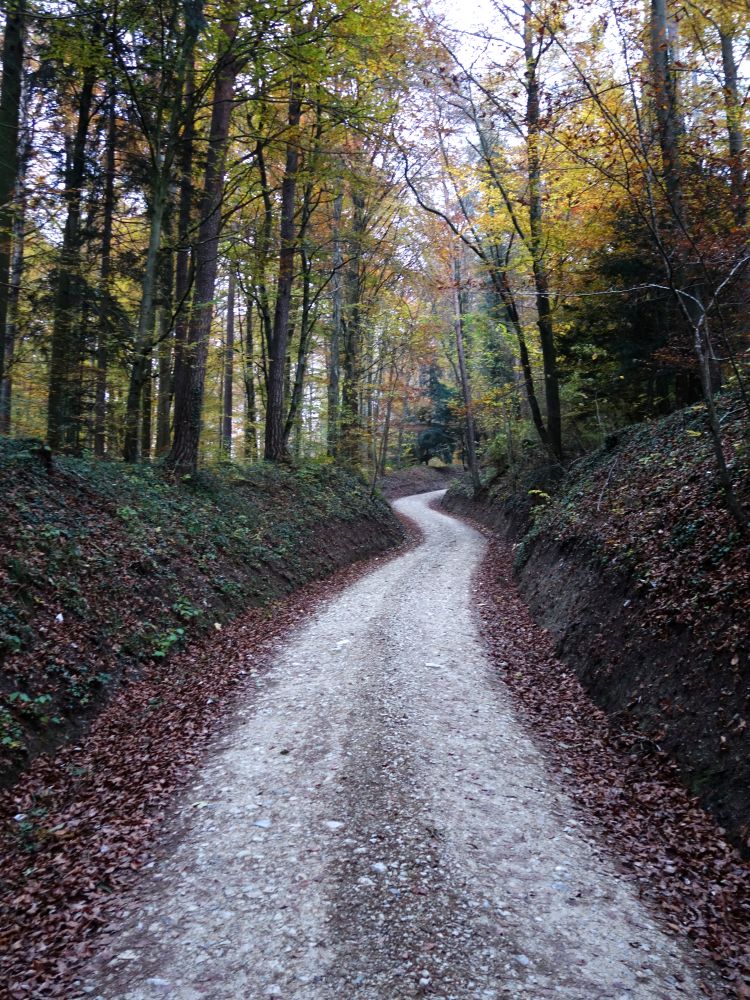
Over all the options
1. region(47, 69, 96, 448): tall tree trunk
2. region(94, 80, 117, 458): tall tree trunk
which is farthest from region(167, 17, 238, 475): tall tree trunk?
region(47, 69, 96, 448): tall tree trunk

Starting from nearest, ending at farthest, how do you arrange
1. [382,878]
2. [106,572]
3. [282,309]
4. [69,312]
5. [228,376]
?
[382,878] < [106,572] < [69,312] < [282,309] < [228,376]

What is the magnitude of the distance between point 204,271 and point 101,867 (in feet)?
35.7

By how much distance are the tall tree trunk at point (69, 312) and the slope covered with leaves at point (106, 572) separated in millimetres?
1764

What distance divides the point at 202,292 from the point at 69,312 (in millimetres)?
2531

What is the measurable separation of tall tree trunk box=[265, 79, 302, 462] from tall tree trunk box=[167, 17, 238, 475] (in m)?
2.54

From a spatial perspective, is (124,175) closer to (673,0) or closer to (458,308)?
(673,0)

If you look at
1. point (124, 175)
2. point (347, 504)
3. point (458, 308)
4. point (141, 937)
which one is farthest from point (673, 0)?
point (458, 308)

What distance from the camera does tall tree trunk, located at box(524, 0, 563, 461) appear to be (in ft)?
43.6

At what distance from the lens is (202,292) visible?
1159cm

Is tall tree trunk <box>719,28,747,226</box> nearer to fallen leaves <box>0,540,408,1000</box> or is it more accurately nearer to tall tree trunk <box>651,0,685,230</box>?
tall tree trunk <box>651,0,685,230</box>

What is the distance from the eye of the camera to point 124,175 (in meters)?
11.5

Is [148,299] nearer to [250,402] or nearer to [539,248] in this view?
[539,248]

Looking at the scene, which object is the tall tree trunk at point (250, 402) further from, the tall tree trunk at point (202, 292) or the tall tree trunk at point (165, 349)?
the tall tree trunk at point (202, 292)

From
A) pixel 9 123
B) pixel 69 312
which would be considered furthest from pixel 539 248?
pixel 9 123
